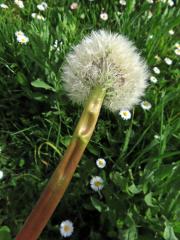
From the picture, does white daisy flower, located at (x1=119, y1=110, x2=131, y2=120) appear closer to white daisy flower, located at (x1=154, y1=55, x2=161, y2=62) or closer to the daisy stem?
white daisy flower, located at (x1=154, y1=55, x2=161, y2=62)

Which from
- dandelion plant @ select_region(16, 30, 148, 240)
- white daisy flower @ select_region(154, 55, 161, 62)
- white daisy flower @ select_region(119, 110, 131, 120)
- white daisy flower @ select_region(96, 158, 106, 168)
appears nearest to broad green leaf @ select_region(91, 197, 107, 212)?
white daisy flower @ select_region(96, 158, 106, 168)

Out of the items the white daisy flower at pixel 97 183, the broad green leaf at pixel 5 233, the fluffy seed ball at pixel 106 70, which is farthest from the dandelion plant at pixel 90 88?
the white daisy flower at pixel 97 183

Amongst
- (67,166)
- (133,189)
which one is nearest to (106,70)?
(67,166)

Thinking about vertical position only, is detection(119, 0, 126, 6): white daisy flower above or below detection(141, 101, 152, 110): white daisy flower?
above

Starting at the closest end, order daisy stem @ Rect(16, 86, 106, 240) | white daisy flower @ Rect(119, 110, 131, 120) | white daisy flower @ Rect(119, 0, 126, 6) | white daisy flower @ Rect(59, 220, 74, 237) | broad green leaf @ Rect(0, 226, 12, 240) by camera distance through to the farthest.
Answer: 1. daisy stem @ Rect(16, 86, 106, 240)
2. broad green leaf @ Rect(0, 226, 12, 240)
3. white daisy flower @ Rect(59, 220, 74, 237)
4. white daisy flower @ Rect(119, 110, 131, 120)
5. white daisy flower @ Rect(119, 0, 126, 6)

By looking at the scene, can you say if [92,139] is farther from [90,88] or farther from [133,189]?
[90,88]

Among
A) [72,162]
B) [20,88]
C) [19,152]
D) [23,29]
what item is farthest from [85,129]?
[23,29]

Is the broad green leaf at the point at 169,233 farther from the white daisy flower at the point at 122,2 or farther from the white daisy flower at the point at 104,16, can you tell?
the white daisy flower at the point at 122,2
